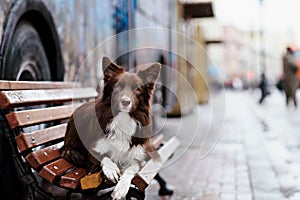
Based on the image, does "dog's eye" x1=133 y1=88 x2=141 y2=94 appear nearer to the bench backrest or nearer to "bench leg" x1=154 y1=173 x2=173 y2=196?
the bench backrest

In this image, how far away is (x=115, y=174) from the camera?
3615 mm

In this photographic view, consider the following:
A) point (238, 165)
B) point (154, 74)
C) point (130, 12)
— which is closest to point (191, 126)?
point (130, 12)

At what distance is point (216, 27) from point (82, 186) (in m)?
50.0

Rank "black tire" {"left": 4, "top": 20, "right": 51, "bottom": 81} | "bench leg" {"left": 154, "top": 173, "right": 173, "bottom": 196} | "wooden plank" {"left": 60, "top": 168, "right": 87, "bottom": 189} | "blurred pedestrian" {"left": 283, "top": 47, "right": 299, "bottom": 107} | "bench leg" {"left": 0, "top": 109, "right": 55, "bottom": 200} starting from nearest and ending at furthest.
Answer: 1. "wooden plank" {"left": 60, "top": 168, "right": 87, "bottom": 189}
2. "bench leg" {"left": 0, "top": 109, "right": 55, "bottom": 200}
3. "black tire" {"left": 4, "top": 20, "right": 51, "bottom": 81}
4. "bench leg" {"left": 154, "top": 173, "right": 173, "bottom": 196}
5. "blurred pedestrian" {"left": 283, "top": 47, "right": 299, "bottom": 107}

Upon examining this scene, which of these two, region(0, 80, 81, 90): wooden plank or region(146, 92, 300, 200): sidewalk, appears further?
region(146, 92, 300, 200): sidewalk

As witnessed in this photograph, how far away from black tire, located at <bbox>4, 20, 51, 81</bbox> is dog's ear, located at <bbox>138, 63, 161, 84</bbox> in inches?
65.9

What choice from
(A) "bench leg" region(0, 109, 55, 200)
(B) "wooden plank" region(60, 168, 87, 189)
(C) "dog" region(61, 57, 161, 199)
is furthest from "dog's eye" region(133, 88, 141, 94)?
(A) "bench leg" region(0, 109, 55, 200)

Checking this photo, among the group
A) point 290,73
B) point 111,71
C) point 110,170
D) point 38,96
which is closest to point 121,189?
point 110,170

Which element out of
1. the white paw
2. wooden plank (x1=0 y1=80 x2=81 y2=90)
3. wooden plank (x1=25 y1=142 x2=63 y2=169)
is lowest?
the white paw

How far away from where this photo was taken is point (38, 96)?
15.0 ft

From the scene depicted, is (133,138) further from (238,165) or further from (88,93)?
(238,165)

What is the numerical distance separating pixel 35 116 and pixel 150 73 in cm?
107

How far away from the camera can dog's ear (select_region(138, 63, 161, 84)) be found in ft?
12.5

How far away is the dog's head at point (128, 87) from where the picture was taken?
365 centimetres
